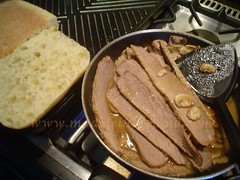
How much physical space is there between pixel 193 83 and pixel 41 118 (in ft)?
3.00

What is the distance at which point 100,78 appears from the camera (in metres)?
1.58

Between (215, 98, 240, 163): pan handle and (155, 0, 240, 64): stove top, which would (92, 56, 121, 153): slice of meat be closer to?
(215, 98, 240, 163): pan handle

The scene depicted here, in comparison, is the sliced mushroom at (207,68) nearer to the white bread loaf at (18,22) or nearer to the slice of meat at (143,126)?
A: the slice of meat at (143,126)

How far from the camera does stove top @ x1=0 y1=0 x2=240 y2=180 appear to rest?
150 centimetres

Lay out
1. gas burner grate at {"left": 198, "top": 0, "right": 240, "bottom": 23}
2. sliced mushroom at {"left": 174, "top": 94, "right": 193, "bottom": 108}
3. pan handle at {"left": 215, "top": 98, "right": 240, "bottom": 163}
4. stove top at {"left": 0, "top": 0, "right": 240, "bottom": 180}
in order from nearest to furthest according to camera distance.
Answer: pan handle at {"left": 215, "top": 98, "right": 240, "bottom": 163} < sliced mushroom at {"left": 174, "top": 94, "right": 193, "bottom": 108} < stove top at {"left": 0, "top": 0, "right": 240, "bottom": 180} < gas burner grate at {"left": 198, "top": 0, "right": 240, "bottom": 23}

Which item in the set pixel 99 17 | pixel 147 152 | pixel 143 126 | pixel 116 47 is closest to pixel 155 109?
pixel 143 126

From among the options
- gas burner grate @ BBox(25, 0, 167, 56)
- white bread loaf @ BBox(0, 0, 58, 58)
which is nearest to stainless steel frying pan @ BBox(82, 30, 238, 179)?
gas burner grate @ BBox(25, 0, 167, 56)

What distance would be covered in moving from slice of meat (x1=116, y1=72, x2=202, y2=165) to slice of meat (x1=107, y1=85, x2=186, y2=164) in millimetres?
29

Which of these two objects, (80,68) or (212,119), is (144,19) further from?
(212,119)

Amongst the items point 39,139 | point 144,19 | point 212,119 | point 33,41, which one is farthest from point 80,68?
point 212,119

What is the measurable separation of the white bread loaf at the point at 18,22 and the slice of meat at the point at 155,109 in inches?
31.1

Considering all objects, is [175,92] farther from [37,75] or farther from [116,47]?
[37,75]

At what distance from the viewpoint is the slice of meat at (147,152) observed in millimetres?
1297

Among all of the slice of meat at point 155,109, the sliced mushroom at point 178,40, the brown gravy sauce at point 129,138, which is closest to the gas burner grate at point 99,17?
the sliced mushroom at point 178,40
